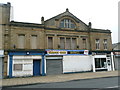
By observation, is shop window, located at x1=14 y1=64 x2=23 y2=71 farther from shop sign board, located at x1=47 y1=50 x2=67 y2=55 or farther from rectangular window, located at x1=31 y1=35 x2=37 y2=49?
shop sign board, located at x1=47 y1=50 x2=67 y2=55

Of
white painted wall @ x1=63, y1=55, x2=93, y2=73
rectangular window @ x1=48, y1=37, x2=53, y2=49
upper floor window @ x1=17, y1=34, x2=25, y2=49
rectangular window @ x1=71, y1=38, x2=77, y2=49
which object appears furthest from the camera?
rectangular window @ x1=71, y1=38, x2=77, y2=49

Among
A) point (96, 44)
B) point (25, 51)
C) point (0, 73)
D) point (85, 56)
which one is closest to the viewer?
point (0, 73)

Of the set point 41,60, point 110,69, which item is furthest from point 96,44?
point 41,60

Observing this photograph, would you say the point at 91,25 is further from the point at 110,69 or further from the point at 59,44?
the point at 110,69

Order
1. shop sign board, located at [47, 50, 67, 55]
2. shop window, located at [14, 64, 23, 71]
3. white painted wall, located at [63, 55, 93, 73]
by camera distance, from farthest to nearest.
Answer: white painted wall, located at [63, 55, 93, 73]
shop sign board, located at [47, 50, 67, 55]
shop window, located at [14, 64, 23, 71]

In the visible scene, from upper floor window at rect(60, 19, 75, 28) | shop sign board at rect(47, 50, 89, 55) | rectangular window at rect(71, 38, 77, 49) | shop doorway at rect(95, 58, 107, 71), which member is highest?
upper floor window at rect(60, 19, 75, 28)

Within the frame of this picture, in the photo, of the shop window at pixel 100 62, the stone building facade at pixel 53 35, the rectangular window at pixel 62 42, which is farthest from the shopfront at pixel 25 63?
the shop window at pixel 100 62

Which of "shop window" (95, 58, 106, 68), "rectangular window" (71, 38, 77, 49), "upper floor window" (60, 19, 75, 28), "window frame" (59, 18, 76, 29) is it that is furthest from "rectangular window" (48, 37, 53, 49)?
"shop window" (95, 58, 106, 68)

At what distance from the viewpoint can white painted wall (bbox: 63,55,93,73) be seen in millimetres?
17797

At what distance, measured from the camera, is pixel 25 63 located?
51.5 feet

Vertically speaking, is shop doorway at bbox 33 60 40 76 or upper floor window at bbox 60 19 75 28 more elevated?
upper floor window at bbox 60 19 75 28

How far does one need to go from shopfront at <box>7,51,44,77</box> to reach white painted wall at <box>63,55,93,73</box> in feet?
12.5

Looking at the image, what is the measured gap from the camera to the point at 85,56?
1909cm

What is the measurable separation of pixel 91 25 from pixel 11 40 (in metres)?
13.6
